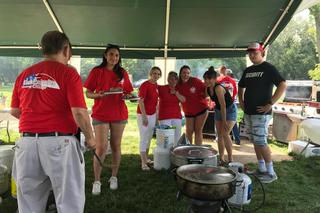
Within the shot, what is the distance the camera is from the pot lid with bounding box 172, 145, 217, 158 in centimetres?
324

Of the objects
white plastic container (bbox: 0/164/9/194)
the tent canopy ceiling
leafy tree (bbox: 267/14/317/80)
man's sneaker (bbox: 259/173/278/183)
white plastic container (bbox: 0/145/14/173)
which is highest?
leafy tree (bbox: 267/14/317/80)

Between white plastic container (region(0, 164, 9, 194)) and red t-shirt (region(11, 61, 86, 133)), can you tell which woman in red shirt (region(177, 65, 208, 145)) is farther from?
red t-shirt (region(11, 61, 86, 133))

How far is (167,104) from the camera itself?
14.5ft

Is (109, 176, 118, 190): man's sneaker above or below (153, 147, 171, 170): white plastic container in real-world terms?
below

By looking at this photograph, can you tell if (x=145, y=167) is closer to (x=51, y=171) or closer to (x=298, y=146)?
(x=51, y=171)

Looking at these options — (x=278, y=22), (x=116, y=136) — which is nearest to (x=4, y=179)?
(x=116, y=136)

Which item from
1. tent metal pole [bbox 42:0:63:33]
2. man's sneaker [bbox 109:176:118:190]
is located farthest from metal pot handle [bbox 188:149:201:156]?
tent metal pole [bbox 42:0:63:33]

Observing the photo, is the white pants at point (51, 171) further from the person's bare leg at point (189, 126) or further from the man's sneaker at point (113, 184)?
the person's bare leg at point (189, 126)

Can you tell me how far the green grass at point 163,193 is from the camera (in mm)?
3037

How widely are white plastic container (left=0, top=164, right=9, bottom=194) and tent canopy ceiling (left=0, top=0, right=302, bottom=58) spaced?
261 cm

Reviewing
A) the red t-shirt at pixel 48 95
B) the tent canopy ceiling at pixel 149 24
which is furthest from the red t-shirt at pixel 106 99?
the tent canopy ceiling at pixel 149 24

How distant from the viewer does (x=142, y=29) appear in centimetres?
509

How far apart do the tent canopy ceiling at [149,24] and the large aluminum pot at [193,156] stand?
235 centimetres

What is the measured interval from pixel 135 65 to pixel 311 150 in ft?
11.9
